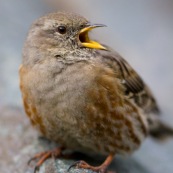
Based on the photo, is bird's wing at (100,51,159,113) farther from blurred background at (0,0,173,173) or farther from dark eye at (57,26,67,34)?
blurred background at (0,0,173,173)

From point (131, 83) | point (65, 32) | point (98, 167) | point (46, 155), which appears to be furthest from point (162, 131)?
point (65, 32)

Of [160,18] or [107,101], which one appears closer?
[107,101]

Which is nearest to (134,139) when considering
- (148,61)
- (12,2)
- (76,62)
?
(76,62)

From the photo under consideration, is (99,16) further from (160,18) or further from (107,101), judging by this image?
(107,101)

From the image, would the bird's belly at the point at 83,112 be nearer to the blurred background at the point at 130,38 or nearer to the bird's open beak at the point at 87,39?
the bird's open beak at the point at 87,39

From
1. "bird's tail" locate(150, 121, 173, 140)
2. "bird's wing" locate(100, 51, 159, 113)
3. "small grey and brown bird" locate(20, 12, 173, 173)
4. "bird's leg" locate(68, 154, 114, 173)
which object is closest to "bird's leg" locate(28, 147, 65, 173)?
"small grey and brown bird" locate(20, 12, 173, 173)

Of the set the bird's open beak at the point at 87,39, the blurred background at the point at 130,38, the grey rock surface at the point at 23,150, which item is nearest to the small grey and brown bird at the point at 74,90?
the bird's open beak at the point at 87,39

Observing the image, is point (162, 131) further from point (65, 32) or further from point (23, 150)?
point (65, 32)

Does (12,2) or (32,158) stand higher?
(12,2)
